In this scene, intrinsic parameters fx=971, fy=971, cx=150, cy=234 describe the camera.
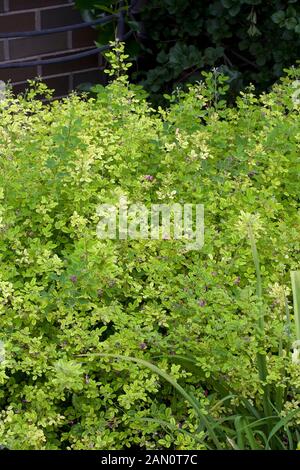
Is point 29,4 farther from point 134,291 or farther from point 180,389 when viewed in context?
point 180,389

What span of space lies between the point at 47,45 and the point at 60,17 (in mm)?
155

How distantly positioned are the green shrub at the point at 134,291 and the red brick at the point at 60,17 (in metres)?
1.77

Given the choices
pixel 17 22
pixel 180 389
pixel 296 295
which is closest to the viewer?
pixel 180 389

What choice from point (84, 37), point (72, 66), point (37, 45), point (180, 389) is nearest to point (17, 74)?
point (37, 45)

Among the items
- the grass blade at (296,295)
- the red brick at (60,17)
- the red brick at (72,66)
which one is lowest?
the grass blade at (296,295)

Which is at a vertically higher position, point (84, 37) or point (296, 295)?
point (84, 37)

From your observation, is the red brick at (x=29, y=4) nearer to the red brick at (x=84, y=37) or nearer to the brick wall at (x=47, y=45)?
the brick wall at (x=47, y=45)

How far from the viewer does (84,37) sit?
16.1 feet

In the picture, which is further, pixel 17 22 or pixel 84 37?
pixel 84 37

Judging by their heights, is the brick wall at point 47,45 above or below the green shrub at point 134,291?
above

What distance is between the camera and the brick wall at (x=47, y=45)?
15.2 feet

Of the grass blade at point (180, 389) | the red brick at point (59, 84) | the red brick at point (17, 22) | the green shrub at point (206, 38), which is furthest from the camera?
the red brick at point (59, 84)

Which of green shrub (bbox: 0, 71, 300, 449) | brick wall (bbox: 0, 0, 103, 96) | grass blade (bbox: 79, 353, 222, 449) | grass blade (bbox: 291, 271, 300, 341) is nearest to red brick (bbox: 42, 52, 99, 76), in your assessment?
brick wall (bbox: 0, 0, 103, 96)

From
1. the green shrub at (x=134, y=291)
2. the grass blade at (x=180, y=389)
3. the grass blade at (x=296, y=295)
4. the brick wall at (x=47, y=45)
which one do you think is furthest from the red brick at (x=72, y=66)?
the grass blade at (x=180, y=389)
